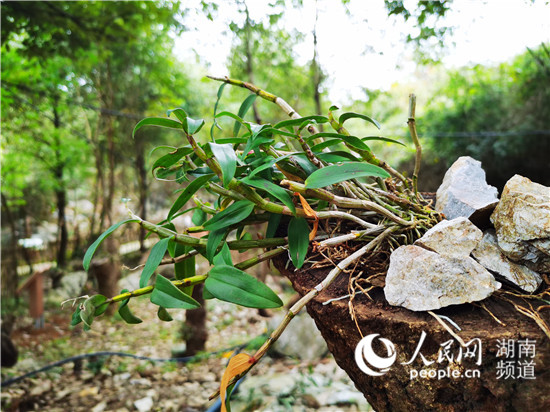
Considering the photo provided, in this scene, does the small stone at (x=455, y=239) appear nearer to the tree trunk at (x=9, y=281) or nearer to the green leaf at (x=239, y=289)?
the green leaf at (x=239, y=289)

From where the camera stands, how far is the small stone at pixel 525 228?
0.37m

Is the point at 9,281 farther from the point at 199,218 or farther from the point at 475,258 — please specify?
the point at 475,258

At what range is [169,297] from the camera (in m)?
0.36

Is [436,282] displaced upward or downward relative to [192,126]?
downward

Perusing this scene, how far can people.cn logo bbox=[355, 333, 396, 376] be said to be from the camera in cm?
36

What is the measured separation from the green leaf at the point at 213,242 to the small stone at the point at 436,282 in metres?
0.18

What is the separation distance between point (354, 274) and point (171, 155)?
25cm

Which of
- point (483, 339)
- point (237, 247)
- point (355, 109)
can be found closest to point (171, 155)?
point (237, 247)

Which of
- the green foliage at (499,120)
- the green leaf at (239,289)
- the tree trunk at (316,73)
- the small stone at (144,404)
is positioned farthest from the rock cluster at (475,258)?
the green foliage at (499,120)

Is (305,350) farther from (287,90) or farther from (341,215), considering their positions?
(287,90)

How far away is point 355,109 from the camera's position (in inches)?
96.6

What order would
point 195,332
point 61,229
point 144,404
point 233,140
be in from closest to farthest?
1. point 233,140
2. point 144,404
3. point 195,332
4. point 61,229

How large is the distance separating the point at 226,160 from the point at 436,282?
23cm

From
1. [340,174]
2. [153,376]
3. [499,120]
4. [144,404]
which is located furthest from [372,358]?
[499,120]
